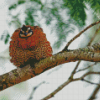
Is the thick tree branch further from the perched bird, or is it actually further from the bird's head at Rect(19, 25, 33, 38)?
the bird's head at Rect(19, 25, 33, 38)

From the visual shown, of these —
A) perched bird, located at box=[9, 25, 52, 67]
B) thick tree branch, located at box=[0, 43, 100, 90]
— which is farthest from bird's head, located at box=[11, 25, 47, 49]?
thick tree branch, located at box=[0, 43, 100, 90]

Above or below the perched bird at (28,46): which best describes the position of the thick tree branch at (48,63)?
below

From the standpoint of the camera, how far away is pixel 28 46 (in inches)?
136

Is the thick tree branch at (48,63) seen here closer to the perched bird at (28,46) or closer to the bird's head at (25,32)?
the perched bird at (28,46)

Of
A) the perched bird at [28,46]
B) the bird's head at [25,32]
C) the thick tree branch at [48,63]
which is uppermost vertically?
the bird's head at [25,32]

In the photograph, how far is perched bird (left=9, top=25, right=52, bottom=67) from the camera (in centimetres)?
346

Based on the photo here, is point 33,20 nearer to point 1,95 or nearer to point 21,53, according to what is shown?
point 21,53

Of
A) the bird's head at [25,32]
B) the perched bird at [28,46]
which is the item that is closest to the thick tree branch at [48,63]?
the perched bird at [28,46]

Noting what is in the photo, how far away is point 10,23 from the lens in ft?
10.7

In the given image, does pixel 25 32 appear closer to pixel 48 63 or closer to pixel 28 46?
pixel 28 46

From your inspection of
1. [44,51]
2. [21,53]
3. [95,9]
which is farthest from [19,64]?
[95,9]

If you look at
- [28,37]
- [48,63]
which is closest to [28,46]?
[28,37]

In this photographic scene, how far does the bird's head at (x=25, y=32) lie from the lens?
3.39 metres

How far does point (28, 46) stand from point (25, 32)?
0.96ft
